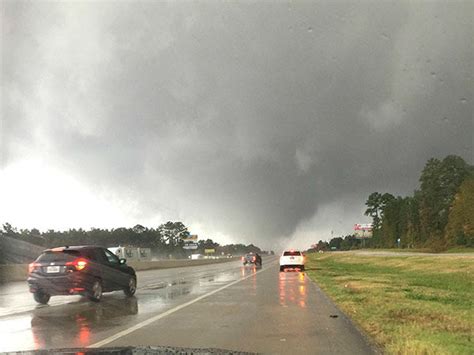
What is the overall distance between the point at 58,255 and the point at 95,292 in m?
1.65

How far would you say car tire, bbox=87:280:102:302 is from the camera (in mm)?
15844

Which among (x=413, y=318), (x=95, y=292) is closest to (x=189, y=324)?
(x=413, y=318)

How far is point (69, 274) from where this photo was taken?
1553 cm

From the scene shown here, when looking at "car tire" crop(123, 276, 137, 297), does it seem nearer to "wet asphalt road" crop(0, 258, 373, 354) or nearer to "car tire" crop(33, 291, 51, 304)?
"wet asphalt road" crop(0, 258, 373, 354)

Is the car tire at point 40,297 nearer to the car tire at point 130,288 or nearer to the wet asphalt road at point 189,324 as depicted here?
the wet asphalt road at point 189,324

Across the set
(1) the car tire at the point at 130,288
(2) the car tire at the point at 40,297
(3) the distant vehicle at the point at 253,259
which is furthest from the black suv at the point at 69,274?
(3) the distant vehicle at the point at 253,259

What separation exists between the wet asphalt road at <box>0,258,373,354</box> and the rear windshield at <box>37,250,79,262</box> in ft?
4.72

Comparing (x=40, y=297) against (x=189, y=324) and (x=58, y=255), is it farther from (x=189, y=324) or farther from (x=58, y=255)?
(x=189, y=324)

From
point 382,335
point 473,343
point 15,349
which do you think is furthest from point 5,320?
point 473,343

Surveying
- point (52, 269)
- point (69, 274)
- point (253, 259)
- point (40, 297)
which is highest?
point (253, 259)

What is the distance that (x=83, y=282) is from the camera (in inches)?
615

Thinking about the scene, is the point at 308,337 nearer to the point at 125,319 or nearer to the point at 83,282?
the point at 125,319

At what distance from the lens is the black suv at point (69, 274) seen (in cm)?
1553

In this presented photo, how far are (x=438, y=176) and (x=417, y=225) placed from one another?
53.6 ft
